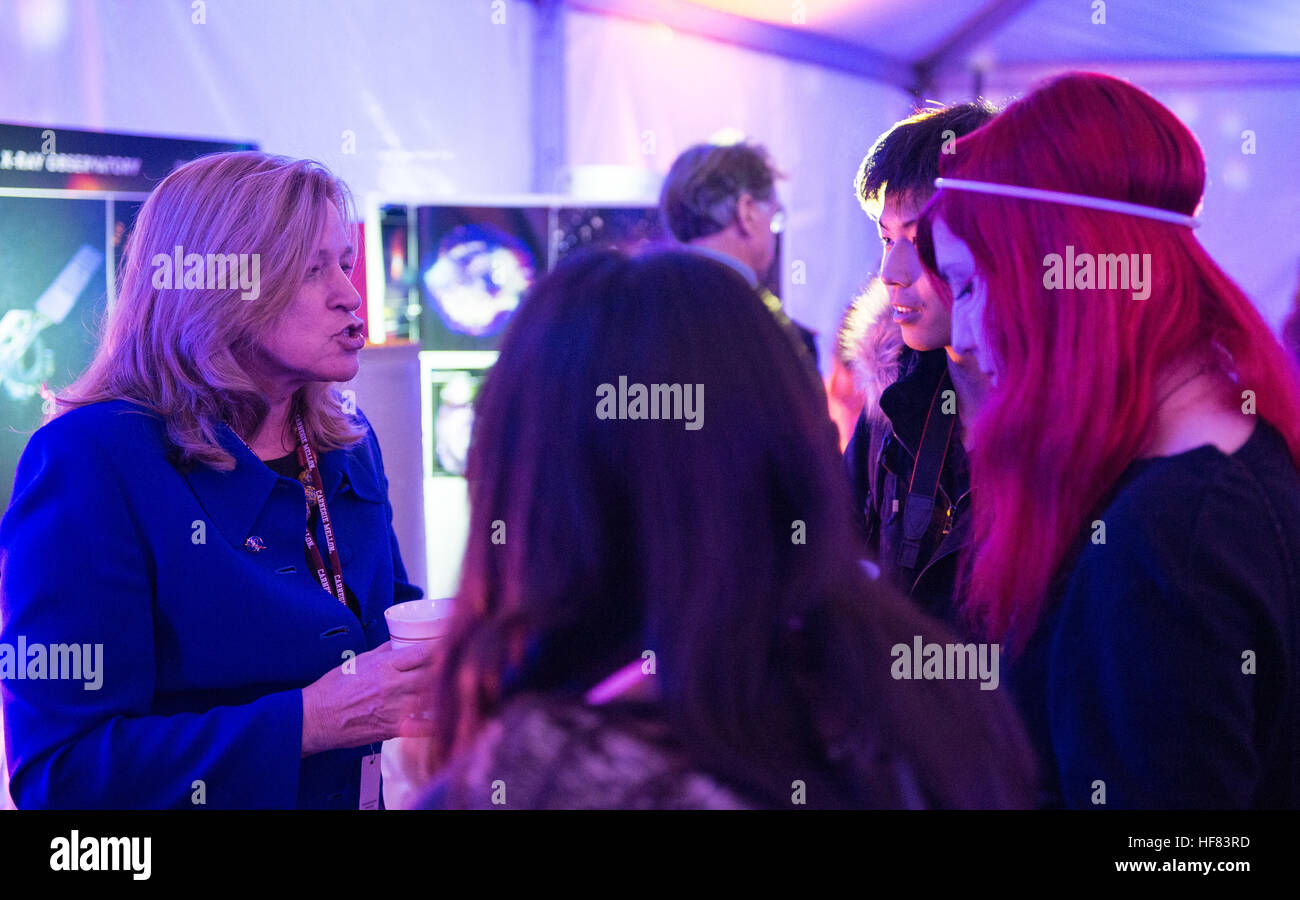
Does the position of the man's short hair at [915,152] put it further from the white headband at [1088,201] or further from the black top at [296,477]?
the black top at [296,477]

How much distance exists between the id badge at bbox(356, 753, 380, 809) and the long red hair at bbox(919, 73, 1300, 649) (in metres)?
0.96

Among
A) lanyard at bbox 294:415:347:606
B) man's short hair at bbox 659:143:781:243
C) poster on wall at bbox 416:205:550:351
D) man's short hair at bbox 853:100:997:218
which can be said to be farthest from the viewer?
poster on wall at bbox 416:205:550:351

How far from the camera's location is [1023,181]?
1123mm

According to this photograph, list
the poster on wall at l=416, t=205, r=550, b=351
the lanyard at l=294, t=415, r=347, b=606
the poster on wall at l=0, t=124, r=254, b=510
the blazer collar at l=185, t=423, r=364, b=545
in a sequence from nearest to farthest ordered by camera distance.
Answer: the blazer collar at l=185, t=423, r=364, b=545 < the lanyard at l=294, t=415, r=347, b=606 < the poster on wall at l=0, t=124, r=254, b=510 < the poster on wall at l=416, t=205, r=550, b=351

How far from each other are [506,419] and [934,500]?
0.92 m

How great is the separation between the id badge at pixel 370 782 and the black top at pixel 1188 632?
1.02m

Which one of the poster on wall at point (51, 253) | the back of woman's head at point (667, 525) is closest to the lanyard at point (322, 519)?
the back of woman's head at point (667, 525)

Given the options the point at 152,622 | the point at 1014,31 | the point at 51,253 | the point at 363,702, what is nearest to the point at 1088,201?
the point at 363,702

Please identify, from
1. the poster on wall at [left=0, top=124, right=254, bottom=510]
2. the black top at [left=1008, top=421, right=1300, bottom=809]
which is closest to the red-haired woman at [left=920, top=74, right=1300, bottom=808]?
the black top at [left=1008, top=421, right=1300, bottom=809]

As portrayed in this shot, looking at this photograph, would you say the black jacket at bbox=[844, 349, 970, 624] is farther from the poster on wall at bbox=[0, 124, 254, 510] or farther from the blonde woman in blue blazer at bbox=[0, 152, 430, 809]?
the poster on wall at bbox=[0, 124, 254, 510]

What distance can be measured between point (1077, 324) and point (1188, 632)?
13.6 inches

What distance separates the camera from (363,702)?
1.30 meters

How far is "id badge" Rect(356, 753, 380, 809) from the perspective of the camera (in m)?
1.50

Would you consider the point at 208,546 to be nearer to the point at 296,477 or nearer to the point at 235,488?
the point at 235,488
